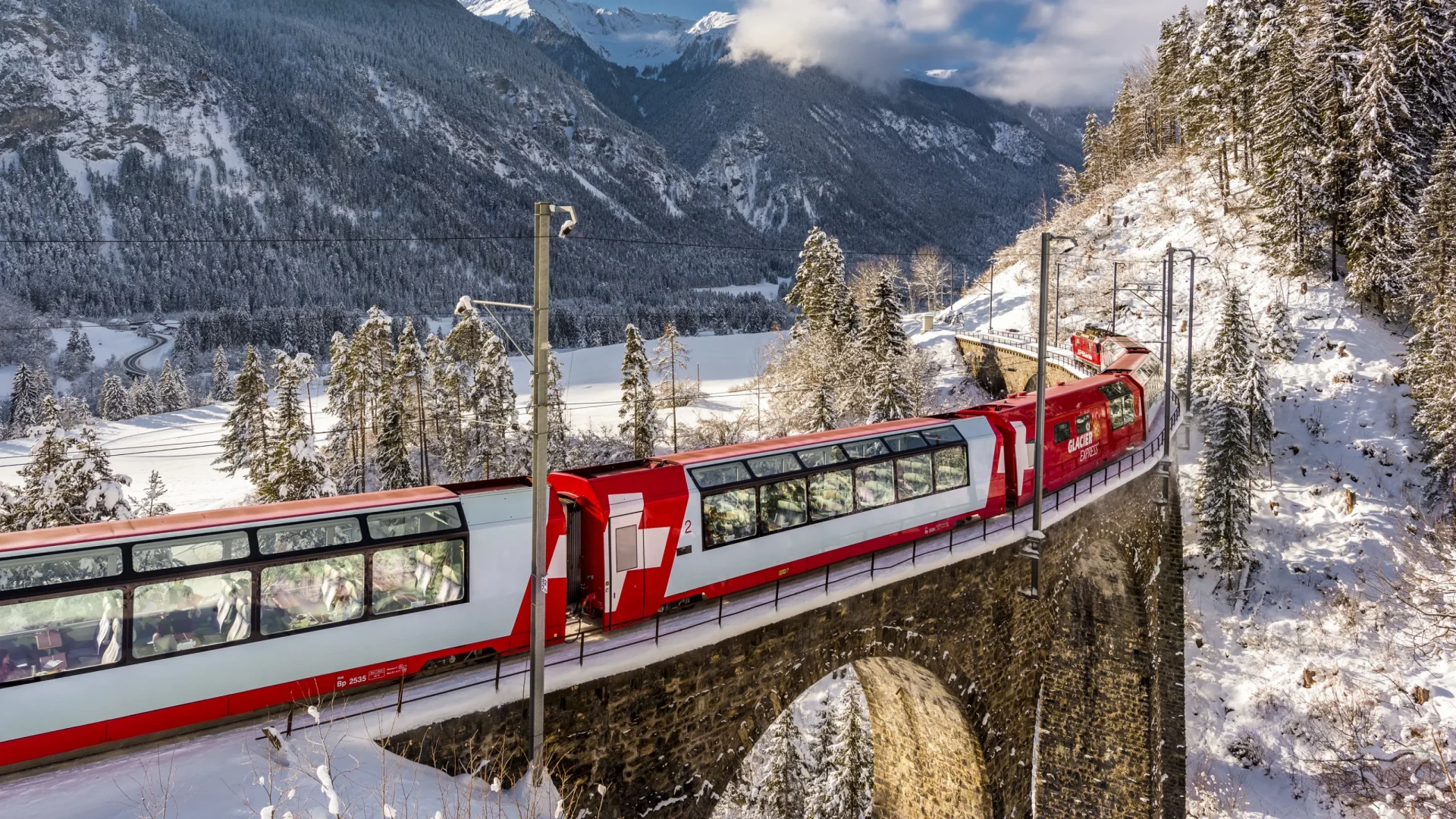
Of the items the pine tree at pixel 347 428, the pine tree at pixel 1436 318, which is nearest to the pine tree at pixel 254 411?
the pine tree at pixel 347 428

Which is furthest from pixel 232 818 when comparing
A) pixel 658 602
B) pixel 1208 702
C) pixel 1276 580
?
pixel 1276 580

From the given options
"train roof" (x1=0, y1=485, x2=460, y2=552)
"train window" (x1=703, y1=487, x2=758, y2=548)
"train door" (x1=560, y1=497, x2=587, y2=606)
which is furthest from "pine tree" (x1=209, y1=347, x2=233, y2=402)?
"train window" (x1=703, y1=487, x2=758, y2=548)

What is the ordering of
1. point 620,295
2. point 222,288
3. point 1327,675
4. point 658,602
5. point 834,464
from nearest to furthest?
point 658,602, point 834,464, point 1327,675, point 222,288, point 620,295

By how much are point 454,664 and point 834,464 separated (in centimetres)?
778

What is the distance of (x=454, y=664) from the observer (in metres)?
10.4

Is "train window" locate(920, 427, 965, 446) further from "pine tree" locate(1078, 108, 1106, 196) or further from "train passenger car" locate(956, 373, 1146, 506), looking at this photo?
"pine tree" locate(1078, 108, 1106, 196)

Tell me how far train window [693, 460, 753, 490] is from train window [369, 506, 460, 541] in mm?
4177

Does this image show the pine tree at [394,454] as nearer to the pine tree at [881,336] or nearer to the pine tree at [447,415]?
the pine tree at [447,415]

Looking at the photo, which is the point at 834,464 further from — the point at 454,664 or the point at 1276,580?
the point at 1276,580

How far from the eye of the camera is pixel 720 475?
13016 millimetres

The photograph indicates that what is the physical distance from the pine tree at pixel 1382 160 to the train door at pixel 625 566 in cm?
4637

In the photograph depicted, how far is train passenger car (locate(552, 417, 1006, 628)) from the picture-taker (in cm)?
1164

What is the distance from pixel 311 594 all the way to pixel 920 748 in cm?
1624

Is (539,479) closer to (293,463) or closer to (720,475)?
(720,475)
